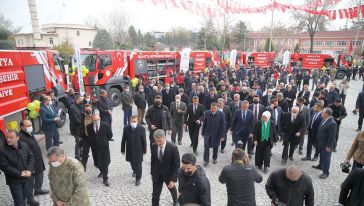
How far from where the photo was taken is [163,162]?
171 inches

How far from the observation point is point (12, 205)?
4.91 m

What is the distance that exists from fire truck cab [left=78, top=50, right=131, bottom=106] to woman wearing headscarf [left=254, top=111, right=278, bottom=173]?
28.2ft

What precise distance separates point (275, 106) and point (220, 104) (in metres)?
1.56

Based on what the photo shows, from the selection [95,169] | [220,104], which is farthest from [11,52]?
[220,104]

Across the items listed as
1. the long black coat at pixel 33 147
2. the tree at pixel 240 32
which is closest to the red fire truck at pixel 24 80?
the long black coat at pixel 33 147

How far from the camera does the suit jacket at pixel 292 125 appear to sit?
6.56 metres

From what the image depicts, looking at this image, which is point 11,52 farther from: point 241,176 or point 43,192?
point 241,176

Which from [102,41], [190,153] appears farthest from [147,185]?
[102,41]

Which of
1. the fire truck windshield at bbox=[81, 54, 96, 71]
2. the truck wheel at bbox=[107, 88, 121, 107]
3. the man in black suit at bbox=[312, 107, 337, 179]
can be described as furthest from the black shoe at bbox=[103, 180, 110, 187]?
the fire truck windshield at bbox=[81, 54, 96, 71]

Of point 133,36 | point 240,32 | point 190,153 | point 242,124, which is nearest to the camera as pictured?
point 190,153

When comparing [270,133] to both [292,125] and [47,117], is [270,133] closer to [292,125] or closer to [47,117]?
[292,125]

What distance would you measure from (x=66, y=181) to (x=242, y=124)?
15.4 ft

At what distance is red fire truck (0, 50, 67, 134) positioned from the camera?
6777 millimetres

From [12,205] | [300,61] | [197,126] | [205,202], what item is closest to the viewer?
[205,202]
